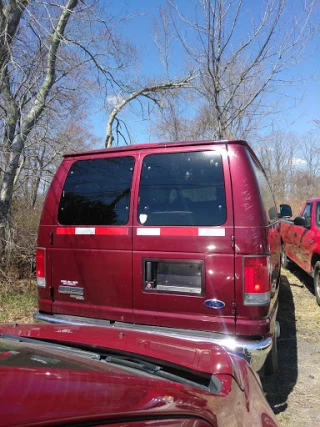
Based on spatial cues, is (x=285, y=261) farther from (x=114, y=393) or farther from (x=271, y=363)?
(x=114, y=393)

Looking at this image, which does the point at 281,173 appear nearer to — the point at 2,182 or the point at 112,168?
the point at 2,182

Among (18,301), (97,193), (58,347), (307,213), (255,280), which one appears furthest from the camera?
(307,213)

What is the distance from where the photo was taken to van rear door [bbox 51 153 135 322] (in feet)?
10.3

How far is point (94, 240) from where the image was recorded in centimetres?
323

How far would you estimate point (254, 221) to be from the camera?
2.74 meters

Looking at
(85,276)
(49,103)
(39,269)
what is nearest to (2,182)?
(49,103)

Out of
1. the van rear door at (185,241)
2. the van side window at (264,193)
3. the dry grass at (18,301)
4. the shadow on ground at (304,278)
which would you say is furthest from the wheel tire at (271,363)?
the shadow on ground at (304,278)

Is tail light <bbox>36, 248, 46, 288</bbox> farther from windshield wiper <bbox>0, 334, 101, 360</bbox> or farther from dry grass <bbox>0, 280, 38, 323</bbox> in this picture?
dry grass <bbox>0, 280, 38, 323</bbox>

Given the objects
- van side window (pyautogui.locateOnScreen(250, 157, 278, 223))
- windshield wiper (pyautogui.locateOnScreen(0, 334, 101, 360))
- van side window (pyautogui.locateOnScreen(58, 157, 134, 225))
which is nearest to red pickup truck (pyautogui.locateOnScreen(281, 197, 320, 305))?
van side window (pyautogui.locateOnScreen(250, 157, 278, 223))

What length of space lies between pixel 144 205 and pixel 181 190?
36 cm

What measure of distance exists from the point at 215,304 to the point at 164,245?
2.06 ft

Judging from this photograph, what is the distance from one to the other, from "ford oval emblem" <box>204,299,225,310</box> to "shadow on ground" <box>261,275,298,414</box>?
114cm

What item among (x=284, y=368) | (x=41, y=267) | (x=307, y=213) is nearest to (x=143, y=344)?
(x=41, y=267)

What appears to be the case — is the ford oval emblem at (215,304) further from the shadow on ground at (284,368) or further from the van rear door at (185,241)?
the shadow on ground at (284,368)
